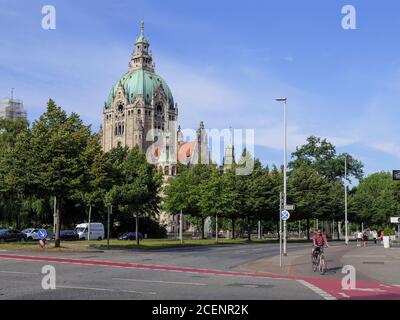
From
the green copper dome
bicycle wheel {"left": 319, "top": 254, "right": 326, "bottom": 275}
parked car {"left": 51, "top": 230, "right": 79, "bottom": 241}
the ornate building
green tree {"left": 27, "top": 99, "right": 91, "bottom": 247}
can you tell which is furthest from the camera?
the green copper dome

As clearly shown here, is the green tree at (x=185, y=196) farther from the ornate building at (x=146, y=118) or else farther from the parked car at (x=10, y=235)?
the ornate building at (x=146, y=118)

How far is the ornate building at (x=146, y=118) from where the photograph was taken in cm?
16162

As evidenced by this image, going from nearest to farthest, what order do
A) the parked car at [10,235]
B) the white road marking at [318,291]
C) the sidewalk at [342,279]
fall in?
the white road marking at [318,291], the sidewalk at [342,279], the parked car at [10,235]

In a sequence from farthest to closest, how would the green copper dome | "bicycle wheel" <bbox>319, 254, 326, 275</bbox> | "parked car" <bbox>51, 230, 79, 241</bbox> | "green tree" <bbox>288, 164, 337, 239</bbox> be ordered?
the green copper dome, "green tree" <bbox>288, 164, 337, 239</bbox>, "parked car" <bbox>51, 230, 79, 241</bbox>, "bicycle wheel" <bbox>319, 254, 326, 275</bbox>

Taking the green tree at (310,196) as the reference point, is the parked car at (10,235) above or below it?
below

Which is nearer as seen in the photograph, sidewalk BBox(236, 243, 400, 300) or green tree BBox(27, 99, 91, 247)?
sidewalk BBox(236, 243, 400, 300)

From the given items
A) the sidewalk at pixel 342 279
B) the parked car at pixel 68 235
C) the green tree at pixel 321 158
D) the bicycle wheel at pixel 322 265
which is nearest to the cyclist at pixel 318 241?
the bicycle wheel at pixel 322 265

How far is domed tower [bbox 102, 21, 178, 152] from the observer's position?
16300 cm

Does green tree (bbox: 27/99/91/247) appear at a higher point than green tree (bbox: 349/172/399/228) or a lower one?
higher

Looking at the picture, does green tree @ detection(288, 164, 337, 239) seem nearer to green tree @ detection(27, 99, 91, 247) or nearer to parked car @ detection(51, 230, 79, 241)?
parked car @ detection(51, 230, 79, 241)

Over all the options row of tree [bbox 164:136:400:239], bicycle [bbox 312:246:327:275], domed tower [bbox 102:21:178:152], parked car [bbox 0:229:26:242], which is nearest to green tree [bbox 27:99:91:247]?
parked car [bbox 0:229:26:242]
